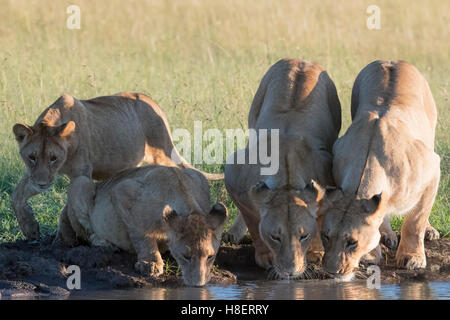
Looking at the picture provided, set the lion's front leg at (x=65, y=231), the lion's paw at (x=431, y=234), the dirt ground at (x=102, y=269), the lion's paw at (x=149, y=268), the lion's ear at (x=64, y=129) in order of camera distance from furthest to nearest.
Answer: the lion's paw at (x=431, y=234) → the lion's front leg at (x=65, y=231) → the lion's ear at (x=64, y=129) → the lion's paw at (x=149, y=268) → the dirt ground at (x=102, y=269)

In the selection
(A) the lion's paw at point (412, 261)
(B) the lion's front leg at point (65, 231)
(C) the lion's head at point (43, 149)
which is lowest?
(A) the lion's paw at point (412, 261)

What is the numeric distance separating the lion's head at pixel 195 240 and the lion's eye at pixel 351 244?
0.96m

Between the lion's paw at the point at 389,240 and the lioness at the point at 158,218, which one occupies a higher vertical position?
the lioness at the point at 158,218

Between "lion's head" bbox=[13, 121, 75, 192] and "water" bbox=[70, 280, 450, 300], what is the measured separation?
4.08 ft

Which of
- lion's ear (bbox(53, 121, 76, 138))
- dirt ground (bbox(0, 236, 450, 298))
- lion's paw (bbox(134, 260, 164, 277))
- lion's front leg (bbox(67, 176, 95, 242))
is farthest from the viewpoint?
lion's front leg (bbox(67, 176, 95, 242))

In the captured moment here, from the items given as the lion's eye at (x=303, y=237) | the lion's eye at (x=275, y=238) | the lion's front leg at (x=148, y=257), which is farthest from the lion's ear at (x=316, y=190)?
the lion's front leg at (x=148, y=257)

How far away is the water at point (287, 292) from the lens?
7699 mm

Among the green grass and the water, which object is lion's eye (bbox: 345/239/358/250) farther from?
the green grass

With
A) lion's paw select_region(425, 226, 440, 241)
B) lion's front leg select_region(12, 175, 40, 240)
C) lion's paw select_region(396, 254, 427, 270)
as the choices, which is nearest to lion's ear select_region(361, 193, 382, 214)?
lion's paw select_region(396, 254, 427, 270)

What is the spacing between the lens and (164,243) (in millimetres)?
8383

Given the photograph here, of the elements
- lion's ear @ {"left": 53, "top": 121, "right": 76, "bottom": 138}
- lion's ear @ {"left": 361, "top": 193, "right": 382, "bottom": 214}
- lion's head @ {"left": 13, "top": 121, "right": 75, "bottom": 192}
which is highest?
lion's ear @ {"left": 53, "top": 121, "right": 76, "bottom": 138}

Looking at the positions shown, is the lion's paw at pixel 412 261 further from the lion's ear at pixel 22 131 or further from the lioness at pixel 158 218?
the lion's ear at pixel 22 131

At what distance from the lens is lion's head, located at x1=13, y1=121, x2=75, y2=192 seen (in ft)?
27.9

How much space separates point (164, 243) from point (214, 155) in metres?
3.33
